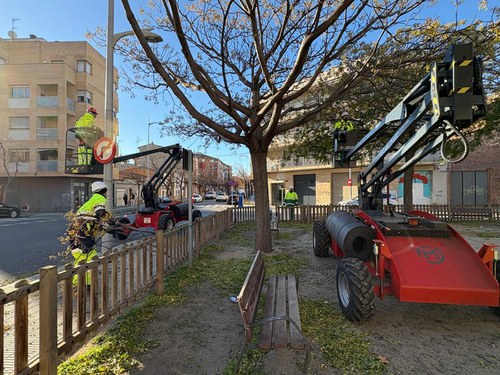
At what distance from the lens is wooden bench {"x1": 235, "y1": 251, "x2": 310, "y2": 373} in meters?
2.62

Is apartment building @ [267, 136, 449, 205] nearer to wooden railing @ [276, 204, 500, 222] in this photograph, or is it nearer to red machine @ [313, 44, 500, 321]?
wooden railing @ [276, 204, 500, 222]

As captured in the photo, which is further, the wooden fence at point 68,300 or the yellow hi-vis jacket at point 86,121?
the yellow hi-vis jacket at point 86,121

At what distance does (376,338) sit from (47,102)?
3457 cm

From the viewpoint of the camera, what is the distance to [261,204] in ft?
25.2

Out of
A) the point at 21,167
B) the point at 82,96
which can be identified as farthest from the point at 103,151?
the point at 82,96

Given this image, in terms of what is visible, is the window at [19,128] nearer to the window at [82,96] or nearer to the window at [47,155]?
the window at [47,155]

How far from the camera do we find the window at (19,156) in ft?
89.6

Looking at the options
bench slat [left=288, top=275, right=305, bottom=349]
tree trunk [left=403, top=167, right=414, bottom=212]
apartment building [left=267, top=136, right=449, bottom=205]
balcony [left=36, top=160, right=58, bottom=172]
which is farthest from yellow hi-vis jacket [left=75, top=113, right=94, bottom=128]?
balcony [left=36, top=160, right=58, bottom=172]

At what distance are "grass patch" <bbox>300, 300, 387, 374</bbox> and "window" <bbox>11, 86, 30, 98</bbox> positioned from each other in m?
35.1

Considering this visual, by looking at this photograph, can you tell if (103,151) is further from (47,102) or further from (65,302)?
(47,102)

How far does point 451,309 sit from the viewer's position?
4.34 meters

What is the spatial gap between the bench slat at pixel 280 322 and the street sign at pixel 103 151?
3657mm

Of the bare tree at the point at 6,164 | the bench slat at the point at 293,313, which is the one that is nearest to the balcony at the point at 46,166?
the bare tree at the point at 6,164

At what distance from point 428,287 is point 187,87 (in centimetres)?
726
